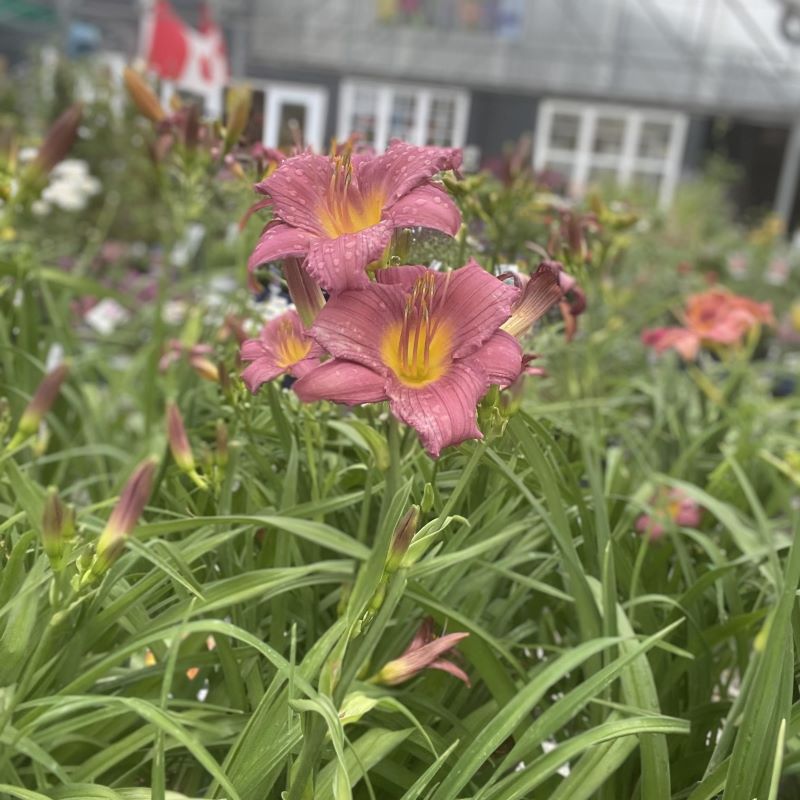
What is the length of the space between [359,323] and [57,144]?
73 cm

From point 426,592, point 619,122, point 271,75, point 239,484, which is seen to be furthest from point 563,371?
point 619,122

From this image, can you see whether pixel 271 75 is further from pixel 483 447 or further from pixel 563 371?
pixel 483 447

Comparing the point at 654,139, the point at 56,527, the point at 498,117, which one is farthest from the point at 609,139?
the point at 56,527

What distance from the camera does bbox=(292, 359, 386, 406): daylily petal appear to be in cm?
54

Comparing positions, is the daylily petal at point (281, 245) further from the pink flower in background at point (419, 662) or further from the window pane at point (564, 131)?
the window pane at point (564, 131)

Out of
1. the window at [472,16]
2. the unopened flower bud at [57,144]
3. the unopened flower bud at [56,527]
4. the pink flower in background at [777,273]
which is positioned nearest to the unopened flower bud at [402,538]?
the unopened flower bud at [56,527]

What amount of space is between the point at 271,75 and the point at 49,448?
1100cm

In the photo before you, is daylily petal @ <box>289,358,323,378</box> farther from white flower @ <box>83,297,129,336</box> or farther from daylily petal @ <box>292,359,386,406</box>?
white flower @ <box>83,297,129,336</box>

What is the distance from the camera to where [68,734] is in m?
0.72

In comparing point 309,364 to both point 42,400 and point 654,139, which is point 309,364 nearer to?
point 42,400

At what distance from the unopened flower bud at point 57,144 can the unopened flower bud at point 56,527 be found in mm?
660

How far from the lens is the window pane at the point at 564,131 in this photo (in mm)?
12328

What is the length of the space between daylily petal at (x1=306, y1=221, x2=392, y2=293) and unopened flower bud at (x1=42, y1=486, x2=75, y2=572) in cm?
22

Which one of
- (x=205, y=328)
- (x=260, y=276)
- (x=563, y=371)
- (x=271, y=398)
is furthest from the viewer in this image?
(x=205, y=328)
